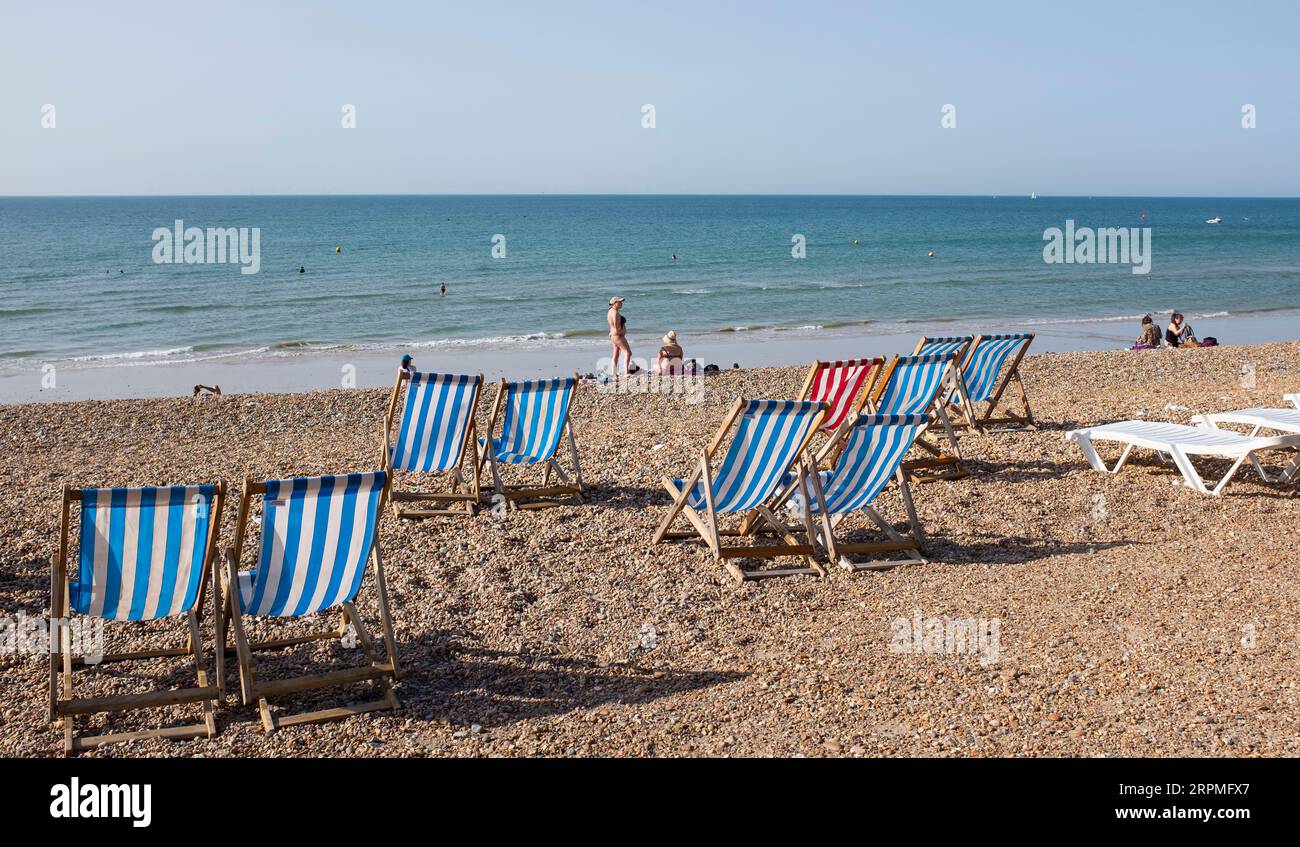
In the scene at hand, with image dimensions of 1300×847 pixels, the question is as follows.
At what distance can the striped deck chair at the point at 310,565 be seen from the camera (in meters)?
3.95

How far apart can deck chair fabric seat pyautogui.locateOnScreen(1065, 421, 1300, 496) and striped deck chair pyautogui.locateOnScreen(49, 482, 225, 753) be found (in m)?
5.54

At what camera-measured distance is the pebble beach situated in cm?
362

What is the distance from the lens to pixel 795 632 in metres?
4.62

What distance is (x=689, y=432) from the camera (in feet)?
28.1

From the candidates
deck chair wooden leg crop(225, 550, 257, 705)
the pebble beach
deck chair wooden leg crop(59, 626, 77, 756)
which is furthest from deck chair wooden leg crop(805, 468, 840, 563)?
deck chair wooden leg crop(59, 626, 77, 756)

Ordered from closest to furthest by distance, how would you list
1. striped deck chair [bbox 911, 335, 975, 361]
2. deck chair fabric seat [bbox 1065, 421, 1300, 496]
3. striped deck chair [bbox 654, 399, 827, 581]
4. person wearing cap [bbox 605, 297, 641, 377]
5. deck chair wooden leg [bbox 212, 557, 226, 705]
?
deck chair wooden leg [bbox 212, 557, 226, 705] → striped deck chair [bbox 654, 399, 827, 581] → deck chair fabric seat [bbox 1065, 421, 1300, 496] → striped deck chair [bbox 911, 335, 975, 361] → person wearing cap [bbox 605, 297, 641, 377]

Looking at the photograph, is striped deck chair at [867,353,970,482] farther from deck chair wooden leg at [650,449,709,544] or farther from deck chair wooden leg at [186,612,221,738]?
deck chair wooden leg at [186,612,221,738]

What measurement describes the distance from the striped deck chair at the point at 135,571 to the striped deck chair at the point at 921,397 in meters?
4.55

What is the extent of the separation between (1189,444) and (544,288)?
2688 centimetres

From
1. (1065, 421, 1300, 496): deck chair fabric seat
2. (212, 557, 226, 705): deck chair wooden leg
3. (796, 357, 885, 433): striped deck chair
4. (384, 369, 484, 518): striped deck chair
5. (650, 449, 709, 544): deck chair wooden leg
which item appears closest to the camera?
(212, 557, 226, 705): deck chair wooden leg

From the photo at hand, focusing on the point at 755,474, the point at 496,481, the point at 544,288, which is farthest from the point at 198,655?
the point at 544,288

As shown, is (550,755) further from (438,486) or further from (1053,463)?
(1053,463)
